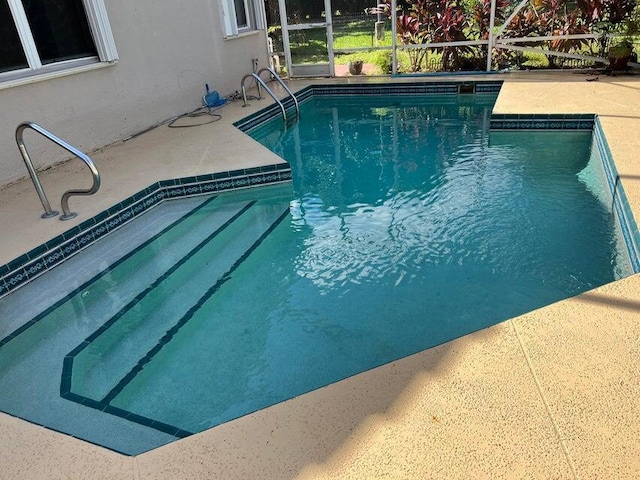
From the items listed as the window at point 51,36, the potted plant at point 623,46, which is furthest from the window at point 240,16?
the potted plant at point 623,46

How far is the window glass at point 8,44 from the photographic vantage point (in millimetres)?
4566

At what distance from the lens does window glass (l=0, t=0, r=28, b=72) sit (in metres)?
4.57

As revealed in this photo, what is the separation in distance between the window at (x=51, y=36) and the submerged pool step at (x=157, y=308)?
2652 millimetres

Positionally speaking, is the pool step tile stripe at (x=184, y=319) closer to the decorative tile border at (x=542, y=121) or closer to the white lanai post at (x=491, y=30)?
the decorative tile border at (x=542, y=121)

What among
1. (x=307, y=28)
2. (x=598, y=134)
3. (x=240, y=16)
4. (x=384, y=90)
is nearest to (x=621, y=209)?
(x=598, y=134)

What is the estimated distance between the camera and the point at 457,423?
1.75 m

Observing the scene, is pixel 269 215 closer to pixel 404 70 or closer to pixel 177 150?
pixel 177 150

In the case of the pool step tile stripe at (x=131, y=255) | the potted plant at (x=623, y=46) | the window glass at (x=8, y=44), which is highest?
the window glass at (x=8, y=44)

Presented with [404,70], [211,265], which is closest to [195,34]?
[404,70]

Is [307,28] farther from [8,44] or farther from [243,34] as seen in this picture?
[8,44]

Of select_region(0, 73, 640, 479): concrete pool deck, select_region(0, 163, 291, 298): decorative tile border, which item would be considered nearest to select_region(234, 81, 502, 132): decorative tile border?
select_region(0, 163, 291, 298): decorative tile border

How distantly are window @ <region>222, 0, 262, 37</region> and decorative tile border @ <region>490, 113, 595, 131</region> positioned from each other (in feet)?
15.1

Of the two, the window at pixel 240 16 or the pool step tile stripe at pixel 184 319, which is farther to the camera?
the window at pixel 240 16

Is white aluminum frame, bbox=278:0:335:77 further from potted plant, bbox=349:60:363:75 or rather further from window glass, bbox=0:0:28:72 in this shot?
window glass, bbox=0:0:28:72
